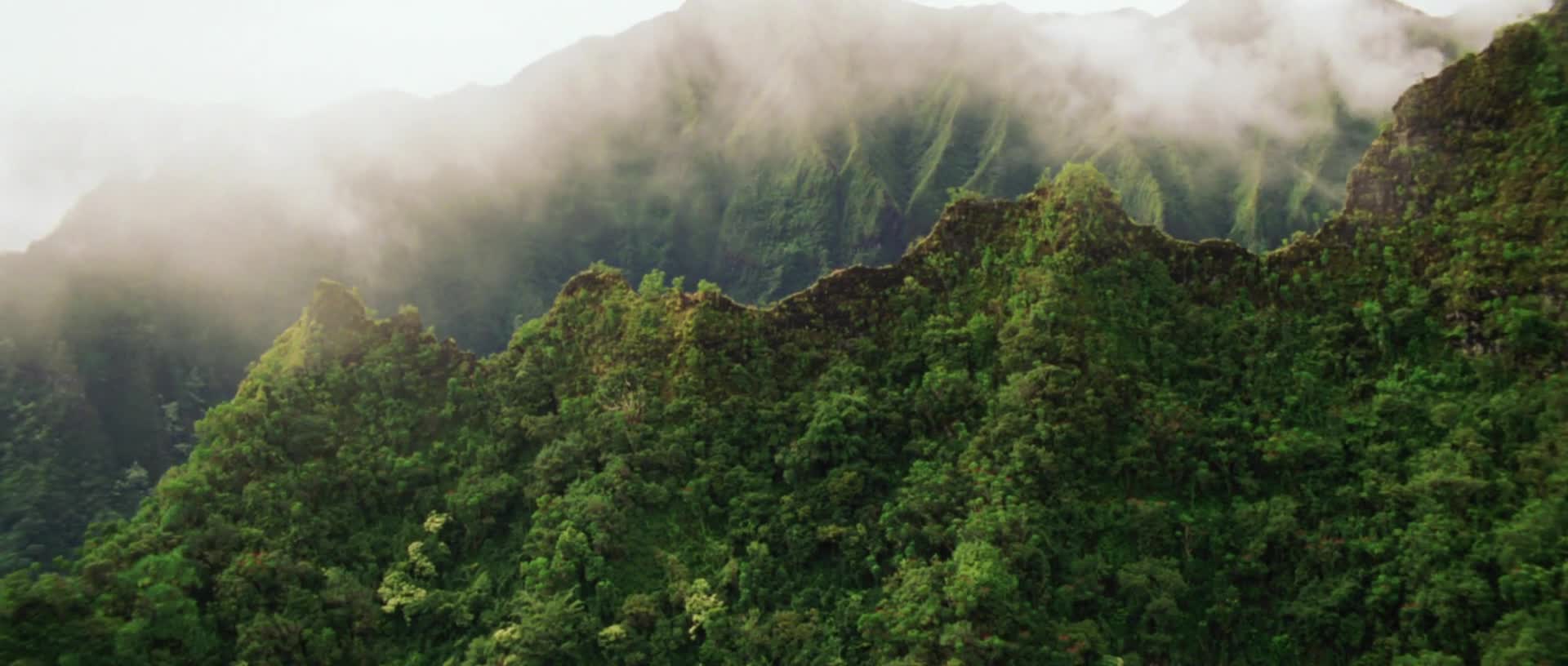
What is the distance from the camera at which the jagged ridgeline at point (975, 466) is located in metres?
28.6

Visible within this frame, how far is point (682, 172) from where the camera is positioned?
112 metres

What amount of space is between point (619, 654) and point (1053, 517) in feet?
44.0

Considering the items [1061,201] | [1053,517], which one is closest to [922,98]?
[1061,201]

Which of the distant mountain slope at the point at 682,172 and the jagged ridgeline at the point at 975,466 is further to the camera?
the distant mountain slope at the point at 682,172

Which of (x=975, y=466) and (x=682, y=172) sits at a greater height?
(x=682, y=172)

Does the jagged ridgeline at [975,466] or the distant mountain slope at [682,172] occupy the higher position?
the distant mountain slope at [682,172]

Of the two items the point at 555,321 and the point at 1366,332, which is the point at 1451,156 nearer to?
the point at 1366,332

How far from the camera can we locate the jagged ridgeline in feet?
93.9

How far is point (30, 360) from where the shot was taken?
67000mm

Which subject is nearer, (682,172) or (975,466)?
(975,466)

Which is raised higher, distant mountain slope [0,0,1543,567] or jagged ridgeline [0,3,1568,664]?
distant mountain slope [0,0,1543,567]

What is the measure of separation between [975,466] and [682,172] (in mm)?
83687

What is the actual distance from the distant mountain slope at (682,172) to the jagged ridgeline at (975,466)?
37.9m

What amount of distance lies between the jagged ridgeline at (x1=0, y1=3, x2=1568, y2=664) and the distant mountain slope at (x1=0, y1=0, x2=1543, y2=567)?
124 ft
